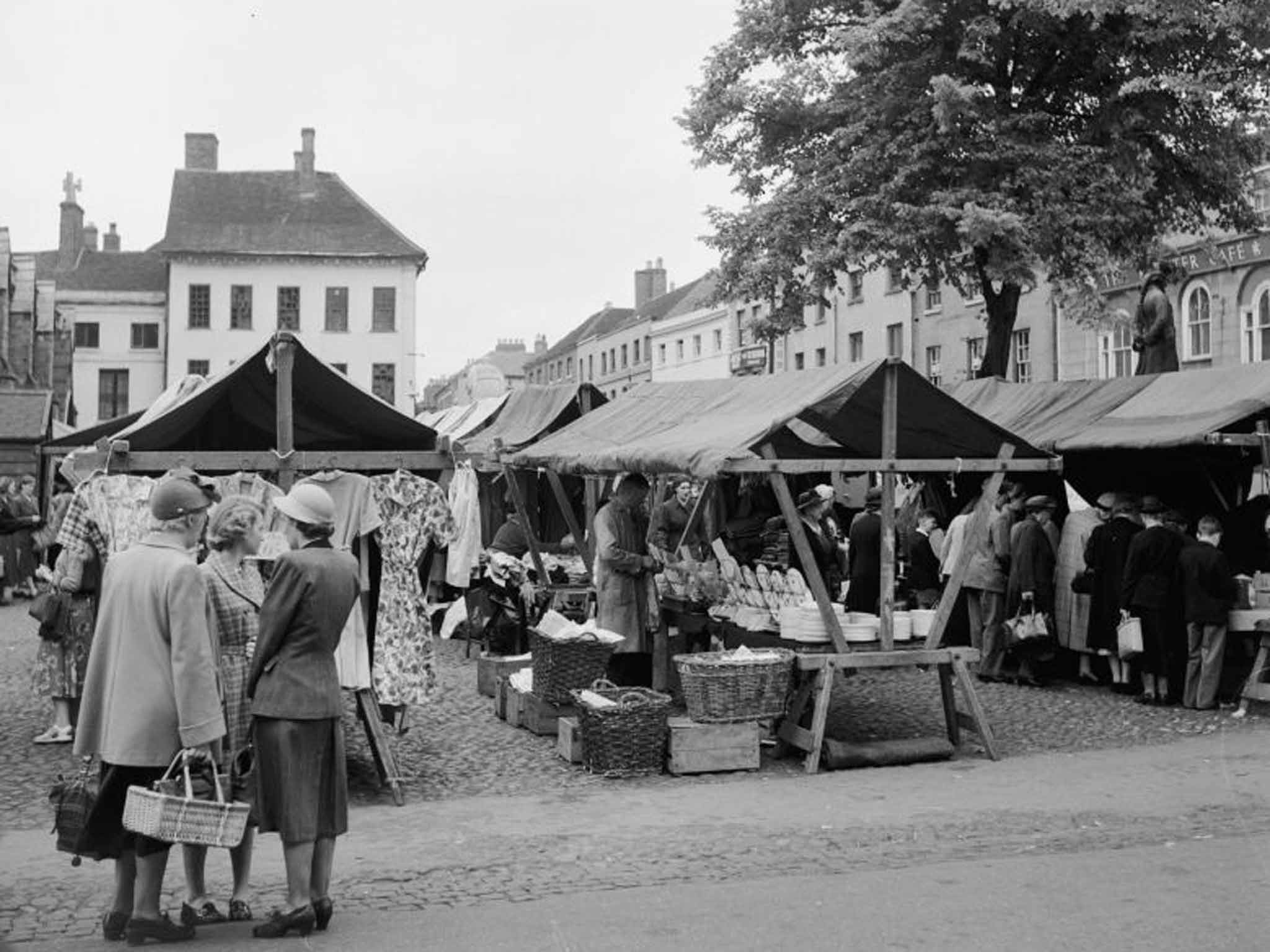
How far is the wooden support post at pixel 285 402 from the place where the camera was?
30.9 ft

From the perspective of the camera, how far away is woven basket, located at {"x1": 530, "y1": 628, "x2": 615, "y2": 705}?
10602mm

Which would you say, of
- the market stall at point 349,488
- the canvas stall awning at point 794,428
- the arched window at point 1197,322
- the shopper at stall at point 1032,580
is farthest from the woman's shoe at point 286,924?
the arched window at point 1197,322

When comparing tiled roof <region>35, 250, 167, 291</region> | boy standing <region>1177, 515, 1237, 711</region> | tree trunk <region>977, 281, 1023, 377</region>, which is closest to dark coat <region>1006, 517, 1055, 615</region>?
boy standing <region>1177, 515, 1237, 711</region>

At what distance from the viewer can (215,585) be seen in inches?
263

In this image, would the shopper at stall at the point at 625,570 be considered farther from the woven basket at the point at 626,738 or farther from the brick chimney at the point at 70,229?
the brick chimney at the point at 70,229

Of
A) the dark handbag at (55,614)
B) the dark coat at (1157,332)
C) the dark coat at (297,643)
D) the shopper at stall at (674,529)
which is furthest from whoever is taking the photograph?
the dark coat at (1157,332)

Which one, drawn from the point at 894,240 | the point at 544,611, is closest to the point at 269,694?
the point at 544,611

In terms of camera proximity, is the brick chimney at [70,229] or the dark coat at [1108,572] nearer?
the dark coat at [1108,572]

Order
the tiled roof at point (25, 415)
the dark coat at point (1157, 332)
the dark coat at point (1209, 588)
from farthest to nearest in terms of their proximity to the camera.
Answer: the tiled roof at point (25, 415) → the dark coat at point (1157, 332) → the dark coat at point (1209, 588)

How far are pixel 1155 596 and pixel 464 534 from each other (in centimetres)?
698

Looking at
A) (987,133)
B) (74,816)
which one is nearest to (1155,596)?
(74,816)

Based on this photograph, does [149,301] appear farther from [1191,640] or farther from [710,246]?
[1191,640]

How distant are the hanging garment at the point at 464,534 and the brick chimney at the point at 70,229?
201 feet

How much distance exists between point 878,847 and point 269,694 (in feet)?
11.4
